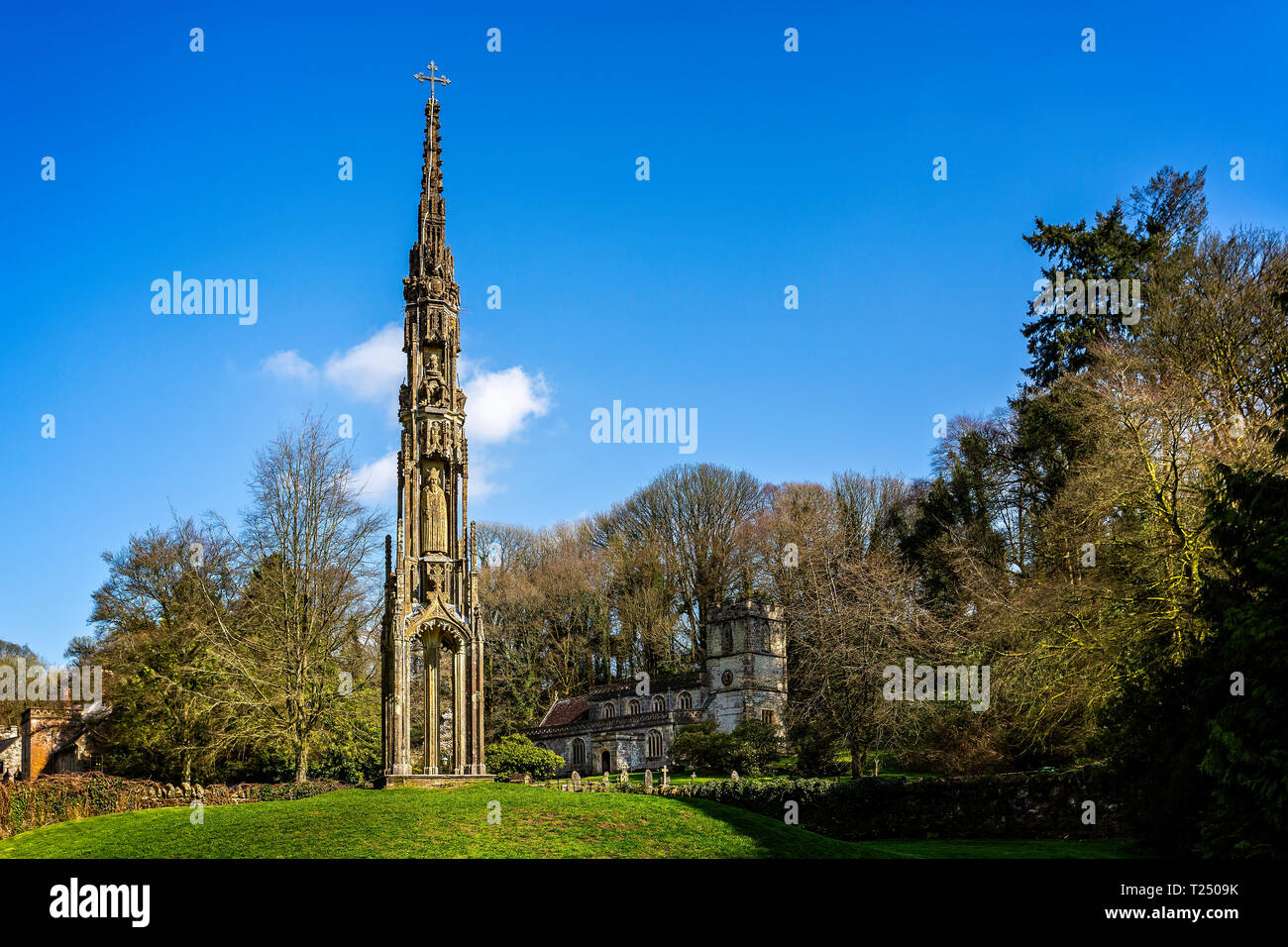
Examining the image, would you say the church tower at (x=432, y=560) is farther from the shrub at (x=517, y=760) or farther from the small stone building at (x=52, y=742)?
the small stone building at (x=52, y=742)

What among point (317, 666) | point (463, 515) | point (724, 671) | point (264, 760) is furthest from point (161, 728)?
point (724, 671)

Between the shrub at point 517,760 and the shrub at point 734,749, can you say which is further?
the shrub at point 734,749

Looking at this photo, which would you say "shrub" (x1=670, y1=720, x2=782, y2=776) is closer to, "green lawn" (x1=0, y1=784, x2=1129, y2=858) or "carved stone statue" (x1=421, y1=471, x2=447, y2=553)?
"carved stone statue" (x1=421, y1=471, x2=447, y2=553)

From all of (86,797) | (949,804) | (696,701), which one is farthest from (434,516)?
(696,701)


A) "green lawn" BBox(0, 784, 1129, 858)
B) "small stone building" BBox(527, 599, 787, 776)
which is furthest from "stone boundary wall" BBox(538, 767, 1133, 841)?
"small stone building" BBox(527, 599, 787, 776)

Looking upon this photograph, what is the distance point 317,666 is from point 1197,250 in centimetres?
3263

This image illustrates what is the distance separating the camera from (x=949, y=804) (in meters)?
25.4

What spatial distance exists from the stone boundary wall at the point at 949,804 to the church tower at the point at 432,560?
6.17 m

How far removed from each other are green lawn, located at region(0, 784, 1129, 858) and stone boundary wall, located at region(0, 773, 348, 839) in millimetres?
6567

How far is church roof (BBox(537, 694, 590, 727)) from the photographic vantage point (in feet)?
193

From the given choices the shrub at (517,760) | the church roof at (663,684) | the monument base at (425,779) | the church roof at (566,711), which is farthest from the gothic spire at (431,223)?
the church roof at (566,711)

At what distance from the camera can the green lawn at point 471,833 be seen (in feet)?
47.4

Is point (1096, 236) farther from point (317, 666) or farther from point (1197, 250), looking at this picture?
point (317, 666)
